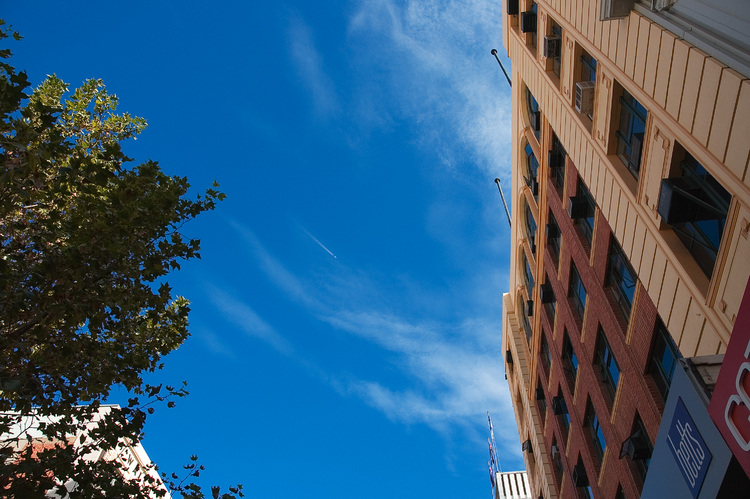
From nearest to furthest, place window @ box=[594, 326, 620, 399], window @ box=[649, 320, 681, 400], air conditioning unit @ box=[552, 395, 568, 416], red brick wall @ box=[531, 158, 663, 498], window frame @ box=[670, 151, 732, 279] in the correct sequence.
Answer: window frame @ box=[670, 151, 732, 279]
window @ box=[649, 320, 681, 400]
red brick wall @ box=[531, 158, 663, 498]
window @ box=[594, 326, 620, 399]
air conditioning unit @ box=[552, 395, 568, 416]

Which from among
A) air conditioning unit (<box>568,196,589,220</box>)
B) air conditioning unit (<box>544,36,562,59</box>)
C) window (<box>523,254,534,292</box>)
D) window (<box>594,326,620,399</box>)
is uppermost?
window (<box>523,254,534,292</box>)

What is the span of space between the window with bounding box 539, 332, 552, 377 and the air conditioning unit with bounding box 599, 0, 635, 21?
53.5 feet

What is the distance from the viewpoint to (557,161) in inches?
792

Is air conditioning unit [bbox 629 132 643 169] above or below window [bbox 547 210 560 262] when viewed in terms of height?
below

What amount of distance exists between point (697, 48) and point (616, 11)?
9.28 ft

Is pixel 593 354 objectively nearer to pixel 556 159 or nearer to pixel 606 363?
pixel 606 363

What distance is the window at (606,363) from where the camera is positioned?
53.2ft

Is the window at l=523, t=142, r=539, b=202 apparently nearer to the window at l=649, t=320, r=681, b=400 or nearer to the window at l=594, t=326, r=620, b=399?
the window at l=594, t=326, r=620, b=399

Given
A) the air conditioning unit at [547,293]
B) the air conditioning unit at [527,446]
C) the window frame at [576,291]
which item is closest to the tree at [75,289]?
the window frame at [576,291]

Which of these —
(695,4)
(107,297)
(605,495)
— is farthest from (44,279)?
(605,495)

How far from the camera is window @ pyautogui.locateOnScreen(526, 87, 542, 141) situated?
22061 millimetres

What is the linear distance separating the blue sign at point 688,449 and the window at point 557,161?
13.8 metres

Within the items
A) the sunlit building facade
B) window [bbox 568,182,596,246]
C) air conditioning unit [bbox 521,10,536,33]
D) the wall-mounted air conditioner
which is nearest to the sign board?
the sunlit building facade

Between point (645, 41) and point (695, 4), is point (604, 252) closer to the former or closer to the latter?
point (645, 41)
